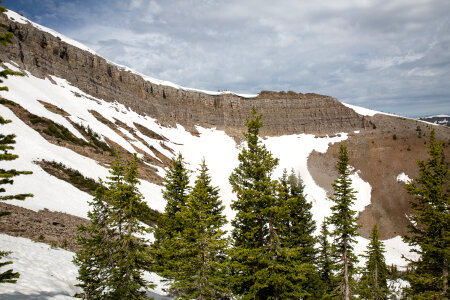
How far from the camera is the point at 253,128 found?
49.2 ft

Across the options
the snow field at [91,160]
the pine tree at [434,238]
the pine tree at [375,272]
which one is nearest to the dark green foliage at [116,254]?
the snow field at [91,160]

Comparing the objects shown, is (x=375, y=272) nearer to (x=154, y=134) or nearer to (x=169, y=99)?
(x=154, y=134)

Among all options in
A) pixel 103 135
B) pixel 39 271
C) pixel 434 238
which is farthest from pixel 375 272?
pixel 103 135

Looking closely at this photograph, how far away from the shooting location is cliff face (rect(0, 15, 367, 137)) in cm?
6712

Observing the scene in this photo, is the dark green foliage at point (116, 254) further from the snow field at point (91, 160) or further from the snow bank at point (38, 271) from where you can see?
the snow field at point (91, 160)

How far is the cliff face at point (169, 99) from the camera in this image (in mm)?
67125

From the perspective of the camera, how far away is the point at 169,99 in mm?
100625

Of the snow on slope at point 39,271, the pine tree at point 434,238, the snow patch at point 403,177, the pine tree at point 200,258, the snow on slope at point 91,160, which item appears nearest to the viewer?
the snow on slope at point 39,271

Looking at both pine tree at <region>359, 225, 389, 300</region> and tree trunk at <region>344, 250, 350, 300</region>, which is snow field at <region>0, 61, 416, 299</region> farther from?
tree trunk at <region>344, 250, 350, 300</region>

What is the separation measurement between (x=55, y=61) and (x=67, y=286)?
74.5 m

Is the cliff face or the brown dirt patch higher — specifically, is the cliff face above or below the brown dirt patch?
above

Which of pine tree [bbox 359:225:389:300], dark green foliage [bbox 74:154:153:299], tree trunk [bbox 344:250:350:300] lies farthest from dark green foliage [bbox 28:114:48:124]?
pine tree [bbox 359:225:389:300]

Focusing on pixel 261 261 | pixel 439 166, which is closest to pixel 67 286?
pixel 261 261

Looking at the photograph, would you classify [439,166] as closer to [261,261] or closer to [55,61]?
[261,261]
